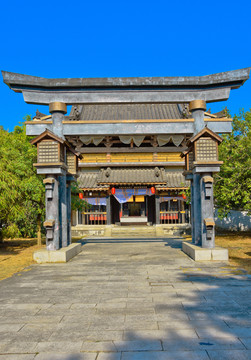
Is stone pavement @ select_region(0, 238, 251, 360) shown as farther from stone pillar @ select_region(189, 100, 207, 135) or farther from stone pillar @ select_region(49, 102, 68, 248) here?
stone pillar @ select_region(189, 100, 207, 135)

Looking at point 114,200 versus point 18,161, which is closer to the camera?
point 18,161

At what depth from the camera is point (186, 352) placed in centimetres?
356

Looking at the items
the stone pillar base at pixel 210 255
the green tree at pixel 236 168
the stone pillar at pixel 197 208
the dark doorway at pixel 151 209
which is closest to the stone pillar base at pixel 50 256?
the stone pillar base at pixel 210 255

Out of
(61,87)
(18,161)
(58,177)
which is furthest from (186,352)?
(18,161)

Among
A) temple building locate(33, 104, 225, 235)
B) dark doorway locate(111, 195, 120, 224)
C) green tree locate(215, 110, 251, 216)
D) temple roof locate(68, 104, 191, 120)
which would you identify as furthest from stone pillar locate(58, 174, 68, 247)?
temple roof locate(68, 104, 191, 120)

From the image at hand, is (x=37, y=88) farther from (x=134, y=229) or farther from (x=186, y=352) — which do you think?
(x=134, y=229)

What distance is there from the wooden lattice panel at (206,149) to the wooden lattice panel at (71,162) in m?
4.96

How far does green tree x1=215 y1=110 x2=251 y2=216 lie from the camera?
49.4ft

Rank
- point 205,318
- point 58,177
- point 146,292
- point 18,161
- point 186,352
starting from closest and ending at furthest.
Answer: point 186,352
point 205,318
point 146,292
point 58,177
point 18,161

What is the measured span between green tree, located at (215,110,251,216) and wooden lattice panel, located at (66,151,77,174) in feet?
26.6

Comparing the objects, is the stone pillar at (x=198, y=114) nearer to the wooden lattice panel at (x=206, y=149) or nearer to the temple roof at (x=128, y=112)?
the wooden lattice panel at (x=206, y=149)

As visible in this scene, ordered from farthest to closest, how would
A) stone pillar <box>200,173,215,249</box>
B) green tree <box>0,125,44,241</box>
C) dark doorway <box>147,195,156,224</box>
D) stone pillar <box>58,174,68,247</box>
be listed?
dark doorway <box>147,195,156,224</box>
green tree <box>0,125,44,241</box>
stone pillar <box>58,174,68,247</box>
stone pillar <box>200,173,215,249</box>

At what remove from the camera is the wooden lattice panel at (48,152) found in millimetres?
10039

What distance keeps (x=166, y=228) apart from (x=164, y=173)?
4.46 m
